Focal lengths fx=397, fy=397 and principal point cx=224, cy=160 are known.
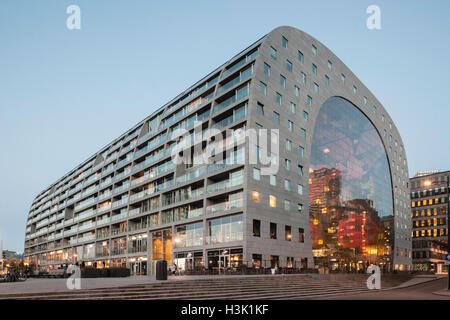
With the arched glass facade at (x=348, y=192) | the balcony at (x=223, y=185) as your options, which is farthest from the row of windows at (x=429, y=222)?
the balcony at (x=223, y=185)

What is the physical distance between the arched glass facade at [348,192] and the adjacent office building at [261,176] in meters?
0.22

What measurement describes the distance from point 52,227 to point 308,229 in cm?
8549

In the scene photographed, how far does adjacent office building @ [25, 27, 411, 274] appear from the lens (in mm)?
46469

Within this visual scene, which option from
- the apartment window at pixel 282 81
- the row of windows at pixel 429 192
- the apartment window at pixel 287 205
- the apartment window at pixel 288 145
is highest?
the apartment window at pixel 282 81

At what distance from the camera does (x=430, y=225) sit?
4833 inches

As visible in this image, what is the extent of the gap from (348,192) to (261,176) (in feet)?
77.0

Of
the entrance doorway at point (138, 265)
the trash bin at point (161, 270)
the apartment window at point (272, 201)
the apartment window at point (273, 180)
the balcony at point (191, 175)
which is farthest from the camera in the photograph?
the entrance doorway at point (138, 265)

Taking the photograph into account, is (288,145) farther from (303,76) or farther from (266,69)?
(303,76)

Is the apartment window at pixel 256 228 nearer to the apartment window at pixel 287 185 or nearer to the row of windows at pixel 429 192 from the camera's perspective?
the apartment window at pixel 287 185

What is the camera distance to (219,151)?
163ft

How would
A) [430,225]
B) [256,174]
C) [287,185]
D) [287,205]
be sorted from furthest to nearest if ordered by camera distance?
[430,225] < [287,185] < [287,205] < [256,174]

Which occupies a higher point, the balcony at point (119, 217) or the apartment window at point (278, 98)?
the apartment window at point (278, 98)

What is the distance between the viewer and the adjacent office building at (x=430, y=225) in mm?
118438

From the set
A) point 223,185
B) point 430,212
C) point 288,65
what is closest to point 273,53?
point 288,65
